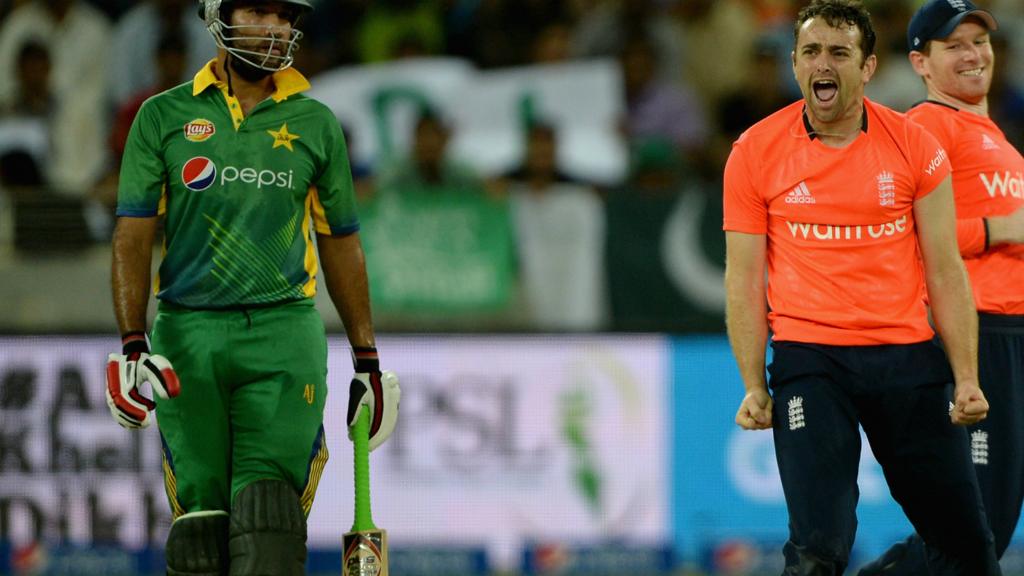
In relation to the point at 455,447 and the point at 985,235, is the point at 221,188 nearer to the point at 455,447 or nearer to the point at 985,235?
the point at 985,235

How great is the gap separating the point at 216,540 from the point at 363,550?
53 cm

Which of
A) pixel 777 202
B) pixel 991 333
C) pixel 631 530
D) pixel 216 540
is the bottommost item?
pixel 631 530

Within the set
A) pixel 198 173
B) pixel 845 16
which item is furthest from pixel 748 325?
pixel 198 173

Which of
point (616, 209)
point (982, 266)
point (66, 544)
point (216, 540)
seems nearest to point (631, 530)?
point (616, 209)

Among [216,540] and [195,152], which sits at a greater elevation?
[195,152]

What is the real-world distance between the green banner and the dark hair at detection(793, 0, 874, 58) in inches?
184

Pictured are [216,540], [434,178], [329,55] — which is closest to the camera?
[216,540]

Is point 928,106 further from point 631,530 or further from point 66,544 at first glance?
point 66,544

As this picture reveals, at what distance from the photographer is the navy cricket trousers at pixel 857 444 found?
18.5 ft

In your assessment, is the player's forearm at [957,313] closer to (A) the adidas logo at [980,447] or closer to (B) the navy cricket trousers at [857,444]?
(B) the navy cricket trousers at [857,444]

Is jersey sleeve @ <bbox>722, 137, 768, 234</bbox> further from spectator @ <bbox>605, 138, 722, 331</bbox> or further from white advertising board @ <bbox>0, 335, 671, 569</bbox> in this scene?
spectator @ <bbox>605, 138, 722, 331</bbox>

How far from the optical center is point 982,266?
6586 mm

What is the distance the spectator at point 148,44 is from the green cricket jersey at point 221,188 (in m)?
6.56

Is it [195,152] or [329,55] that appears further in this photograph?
[329,55]
